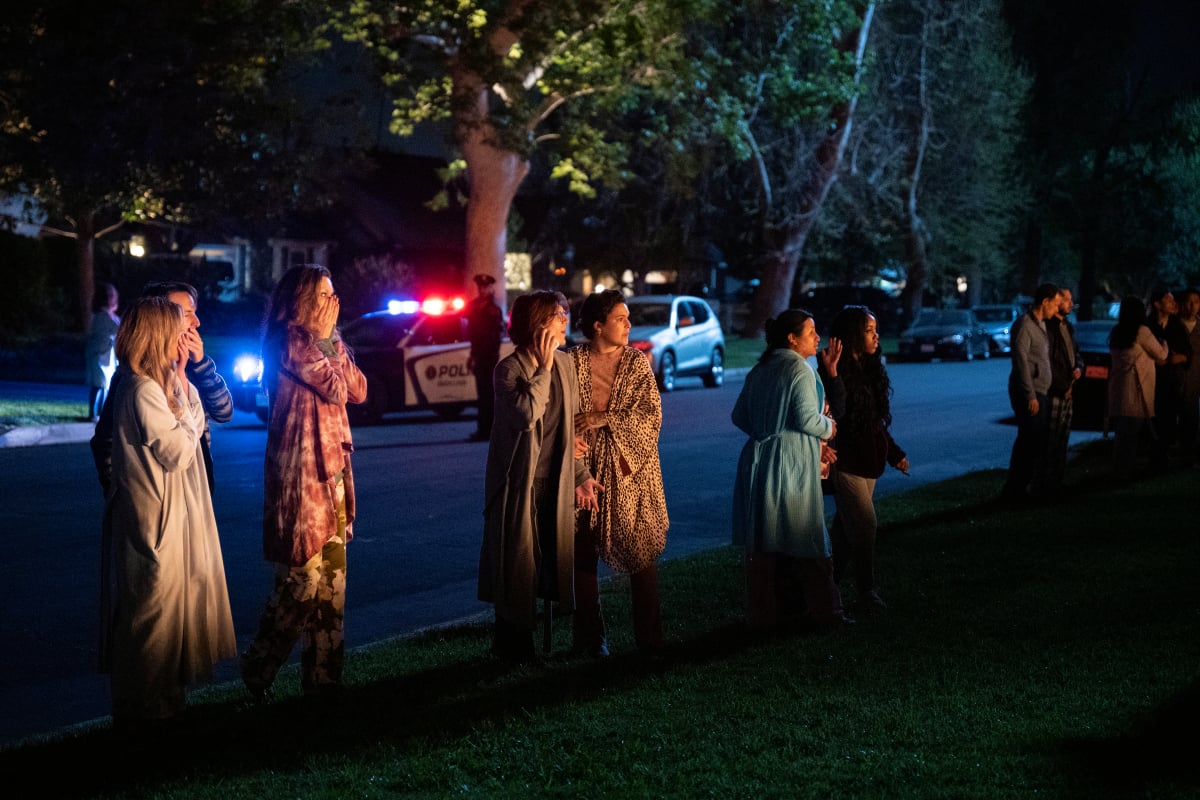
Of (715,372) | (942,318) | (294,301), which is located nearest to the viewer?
(294,301)

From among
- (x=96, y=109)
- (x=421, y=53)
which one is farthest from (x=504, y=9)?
(x=96, y=109)

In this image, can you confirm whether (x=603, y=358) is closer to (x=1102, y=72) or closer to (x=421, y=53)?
(x=421, y=53)

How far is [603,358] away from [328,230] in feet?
140

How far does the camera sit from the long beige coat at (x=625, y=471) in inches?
274

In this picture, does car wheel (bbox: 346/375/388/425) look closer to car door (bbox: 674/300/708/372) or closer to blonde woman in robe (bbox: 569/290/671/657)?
car door (bbox: 674/300/708/372)

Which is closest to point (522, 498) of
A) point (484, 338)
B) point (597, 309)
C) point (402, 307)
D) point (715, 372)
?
point (597, 309)

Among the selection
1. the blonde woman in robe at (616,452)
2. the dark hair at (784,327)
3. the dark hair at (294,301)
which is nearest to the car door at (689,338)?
the dark hair at (784,327)

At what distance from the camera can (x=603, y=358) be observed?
23.1 ft

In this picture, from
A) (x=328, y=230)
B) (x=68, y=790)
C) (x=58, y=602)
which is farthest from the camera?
(x=328, y=230)

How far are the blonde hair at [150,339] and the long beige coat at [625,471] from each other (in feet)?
6.33

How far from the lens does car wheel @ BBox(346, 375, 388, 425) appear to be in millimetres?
20000

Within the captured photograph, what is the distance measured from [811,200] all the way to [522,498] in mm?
37764

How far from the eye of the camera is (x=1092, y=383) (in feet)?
63.0

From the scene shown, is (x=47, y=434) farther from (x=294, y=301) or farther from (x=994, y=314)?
(x=994, y=314)
